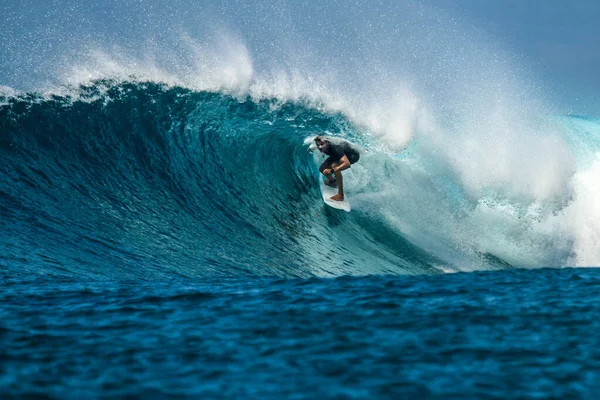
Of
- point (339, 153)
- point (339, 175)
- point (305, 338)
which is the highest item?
point (339, 153)

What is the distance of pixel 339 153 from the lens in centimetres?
1348

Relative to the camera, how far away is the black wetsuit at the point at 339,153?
13408 mm

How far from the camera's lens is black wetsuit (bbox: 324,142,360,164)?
13.4 meters

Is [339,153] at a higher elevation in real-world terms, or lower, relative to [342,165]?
higher

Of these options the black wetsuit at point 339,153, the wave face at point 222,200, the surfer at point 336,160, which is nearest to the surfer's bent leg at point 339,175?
the surfer at point 336,160

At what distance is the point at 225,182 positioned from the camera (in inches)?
526

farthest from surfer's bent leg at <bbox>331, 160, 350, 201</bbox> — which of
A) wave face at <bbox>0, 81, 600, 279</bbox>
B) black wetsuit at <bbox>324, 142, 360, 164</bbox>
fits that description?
wave face at <bbox>0, 81, 600, 279</bbox>

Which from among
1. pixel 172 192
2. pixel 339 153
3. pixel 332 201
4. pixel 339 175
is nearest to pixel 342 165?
pixel 339 175

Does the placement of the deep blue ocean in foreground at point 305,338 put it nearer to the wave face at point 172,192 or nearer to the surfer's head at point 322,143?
the wave face at point 172,192

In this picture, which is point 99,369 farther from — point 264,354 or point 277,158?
point 277,158

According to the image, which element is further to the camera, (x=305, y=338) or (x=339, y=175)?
(x=339, y=175)

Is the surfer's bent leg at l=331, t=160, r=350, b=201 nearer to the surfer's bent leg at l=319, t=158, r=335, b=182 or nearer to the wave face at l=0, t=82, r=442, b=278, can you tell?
the surfer's bent leg at l=319, t=158, r=335, b=182

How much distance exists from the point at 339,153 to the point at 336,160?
0.47 feet

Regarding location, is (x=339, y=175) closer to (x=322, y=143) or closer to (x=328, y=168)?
(x=328, y=168)
